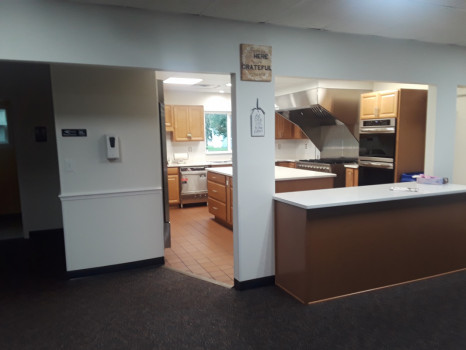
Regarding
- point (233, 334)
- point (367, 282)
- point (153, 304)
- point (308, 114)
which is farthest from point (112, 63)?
point (308, 114)

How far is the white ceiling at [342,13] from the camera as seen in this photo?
2.36 meters

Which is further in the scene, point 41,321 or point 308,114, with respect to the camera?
point 308,114

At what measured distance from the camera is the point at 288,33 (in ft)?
9.55

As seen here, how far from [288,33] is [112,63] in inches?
59.8

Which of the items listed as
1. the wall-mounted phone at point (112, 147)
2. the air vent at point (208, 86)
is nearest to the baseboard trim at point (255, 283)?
the wall-mounted phone at point (112, 147)

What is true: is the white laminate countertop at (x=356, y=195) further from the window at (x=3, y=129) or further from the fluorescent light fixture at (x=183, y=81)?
the window at (x=3, y=129)

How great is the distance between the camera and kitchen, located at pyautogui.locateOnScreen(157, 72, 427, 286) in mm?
4305

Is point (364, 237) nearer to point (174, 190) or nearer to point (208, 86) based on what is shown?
point (174, 190)

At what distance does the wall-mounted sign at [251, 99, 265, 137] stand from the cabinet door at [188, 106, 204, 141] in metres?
4.19

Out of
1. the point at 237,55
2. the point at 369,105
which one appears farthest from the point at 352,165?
the point at 237,55

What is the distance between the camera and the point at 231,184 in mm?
4766

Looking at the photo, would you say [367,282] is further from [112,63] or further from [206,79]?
[206,79]

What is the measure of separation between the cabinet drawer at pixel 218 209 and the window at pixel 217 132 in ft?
7.22

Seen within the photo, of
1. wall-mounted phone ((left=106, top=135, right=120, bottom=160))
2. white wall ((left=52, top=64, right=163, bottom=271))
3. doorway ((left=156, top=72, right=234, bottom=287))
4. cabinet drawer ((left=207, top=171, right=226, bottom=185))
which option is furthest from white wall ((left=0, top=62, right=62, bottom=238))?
cabinet drawer ((left=207, top=171, right=226, bottom=185))
